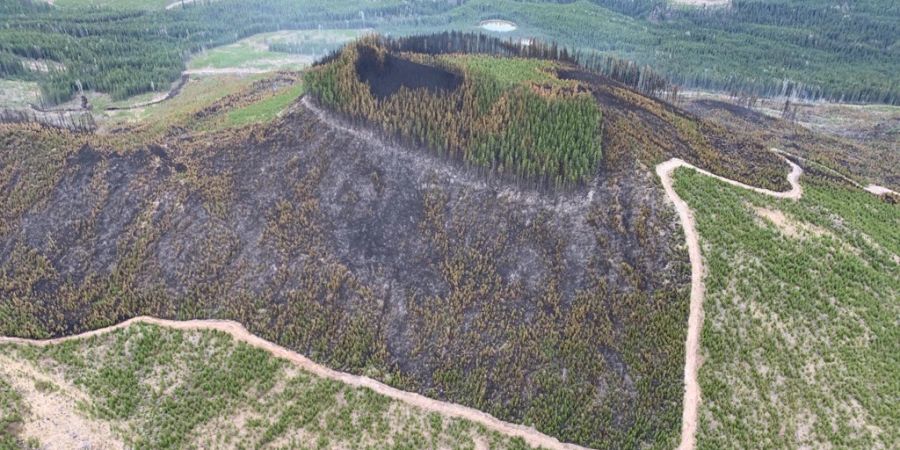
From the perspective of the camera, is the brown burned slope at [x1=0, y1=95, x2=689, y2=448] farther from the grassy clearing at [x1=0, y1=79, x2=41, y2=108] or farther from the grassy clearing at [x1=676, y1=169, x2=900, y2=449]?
the grassy clearing at [x1=0, y1=79, x2=41, y2=108]

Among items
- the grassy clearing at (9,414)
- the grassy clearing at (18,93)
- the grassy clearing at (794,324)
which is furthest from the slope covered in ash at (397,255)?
the grassy clearing at (18,93)

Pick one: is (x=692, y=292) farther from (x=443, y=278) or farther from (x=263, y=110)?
(x=263, y=110)

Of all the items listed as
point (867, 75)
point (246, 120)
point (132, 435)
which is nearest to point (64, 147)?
point (246, 120)

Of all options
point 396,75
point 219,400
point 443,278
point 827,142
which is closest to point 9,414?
point 219,400

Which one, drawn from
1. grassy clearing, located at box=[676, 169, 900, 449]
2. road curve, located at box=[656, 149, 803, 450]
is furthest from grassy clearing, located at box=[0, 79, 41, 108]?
grassy clearing, located at box=[676, 169, 900, 449]

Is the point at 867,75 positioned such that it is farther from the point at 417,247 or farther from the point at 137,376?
the point at 137,376

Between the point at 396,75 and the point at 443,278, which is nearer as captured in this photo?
the point at 443,278
